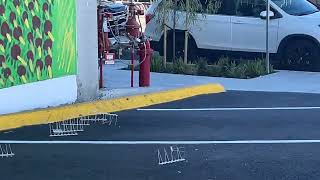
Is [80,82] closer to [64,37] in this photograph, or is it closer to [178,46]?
[64,37]

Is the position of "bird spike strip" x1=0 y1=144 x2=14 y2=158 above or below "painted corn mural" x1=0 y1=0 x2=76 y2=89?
below

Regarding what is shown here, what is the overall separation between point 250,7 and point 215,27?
940 mm

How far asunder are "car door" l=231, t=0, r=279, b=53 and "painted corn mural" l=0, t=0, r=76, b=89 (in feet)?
22.1

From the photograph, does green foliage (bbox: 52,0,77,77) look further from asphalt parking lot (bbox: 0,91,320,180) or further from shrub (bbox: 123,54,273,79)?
shrub (bbox: 123,54,273,79)

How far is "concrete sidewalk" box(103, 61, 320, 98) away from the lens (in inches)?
519

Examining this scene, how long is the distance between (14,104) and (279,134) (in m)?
3.46

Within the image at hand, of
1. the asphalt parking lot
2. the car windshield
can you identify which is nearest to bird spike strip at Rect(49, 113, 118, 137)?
the asphalt parking lot

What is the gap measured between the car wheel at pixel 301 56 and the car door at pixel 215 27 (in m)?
1.39

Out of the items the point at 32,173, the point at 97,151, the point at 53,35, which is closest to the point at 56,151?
the point at 97,151

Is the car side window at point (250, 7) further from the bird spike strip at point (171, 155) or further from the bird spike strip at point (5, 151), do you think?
the bird spike strip at point (5, 151)

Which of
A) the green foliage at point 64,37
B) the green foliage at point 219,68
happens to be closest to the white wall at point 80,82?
the green foliage at point 64,37

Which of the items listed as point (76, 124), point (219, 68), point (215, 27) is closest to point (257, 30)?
point (215, 27)

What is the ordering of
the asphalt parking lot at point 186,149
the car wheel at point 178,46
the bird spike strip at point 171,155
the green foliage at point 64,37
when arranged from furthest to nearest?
the car wheel at point 178,46 → the green foliage at point 64,37 → the bird spike strip at point 171,155 → the asphalt parking lot at point 186,149

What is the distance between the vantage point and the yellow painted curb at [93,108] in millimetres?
8742
